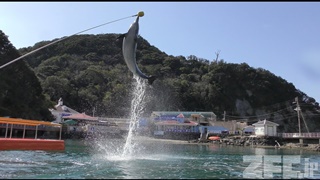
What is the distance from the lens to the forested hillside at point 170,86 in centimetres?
9400

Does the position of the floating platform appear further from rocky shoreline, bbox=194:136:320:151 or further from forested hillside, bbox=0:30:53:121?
rocky shoreline, bbox=194:136:320:151

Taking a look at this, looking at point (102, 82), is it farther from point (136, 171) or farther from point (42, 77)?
point (136, 171)

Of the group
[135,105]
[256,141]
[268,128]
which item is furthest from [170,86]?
[135,105]

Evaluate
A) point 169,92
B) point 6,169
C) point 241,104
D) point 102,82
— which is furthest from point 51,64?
point 6,169

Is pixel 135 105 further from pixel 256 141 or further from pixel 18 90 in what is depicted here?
pixel 256 141

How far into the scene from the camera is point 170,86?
103938 mm

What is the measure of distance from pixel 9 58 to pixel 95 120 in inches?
874

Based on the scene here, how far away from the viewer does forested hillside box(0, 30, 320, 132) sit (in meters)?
94.0

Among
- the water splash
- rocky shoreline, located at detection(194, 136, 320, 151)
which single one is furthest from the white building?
the water splash

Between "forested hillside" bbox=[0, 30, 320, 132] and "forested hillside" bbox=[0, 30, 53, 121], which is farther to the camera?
"forested hillside" bbox=[0, 30, 320, 132]

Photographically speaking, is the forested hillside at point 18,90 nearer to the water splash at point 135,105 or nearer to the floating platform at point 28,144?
the water splash at point 135,105

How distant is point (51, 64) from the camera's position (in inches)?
4535

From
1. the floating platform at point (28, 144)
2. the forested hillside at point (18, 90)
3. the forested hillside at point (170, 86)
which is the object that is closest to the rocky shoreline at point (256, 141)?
the forested hillside at point (170, 86)

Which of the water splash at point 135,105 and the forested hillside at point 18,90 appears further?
the forested hillside at point 18,90
